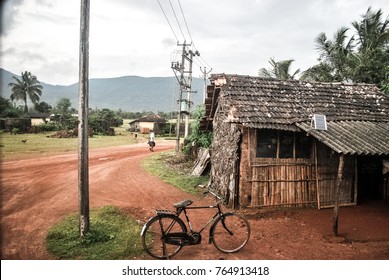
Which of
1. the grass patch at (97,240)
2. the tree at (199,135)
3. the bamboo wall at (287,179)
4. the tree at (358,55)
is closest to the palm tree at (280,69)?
the tree at (358,55)

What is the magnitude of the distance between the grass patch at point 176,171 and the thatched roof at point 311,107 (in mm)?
3214

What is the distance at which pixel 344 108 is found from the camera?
973cm

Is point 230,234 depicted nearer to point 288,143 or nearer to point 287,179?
point 287,179

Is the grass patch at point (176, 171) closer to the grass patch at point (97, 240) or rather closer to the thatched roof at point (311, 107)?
the thatched roof at point (311, 107)

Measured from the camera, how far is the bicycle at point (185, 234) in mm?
5250

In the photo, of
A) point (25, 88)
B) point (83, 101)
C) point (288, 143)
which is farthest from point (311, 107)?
point (25, 88)

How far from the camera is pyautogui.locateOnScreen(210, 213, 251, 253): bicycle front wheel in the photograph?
562 cm

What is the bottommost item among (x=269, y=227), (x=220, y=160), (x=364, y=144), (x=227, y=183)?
(x=269, y=227)

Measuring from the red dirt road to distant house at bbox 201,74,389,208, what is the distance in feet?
1.97

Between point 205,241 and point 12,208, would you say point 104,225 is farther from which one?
point 12,208

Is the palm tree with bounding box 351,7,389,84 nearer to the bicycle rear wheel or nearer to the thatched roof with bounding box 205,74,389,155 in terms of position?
the thatched roof with bounding box 205,74,389,155

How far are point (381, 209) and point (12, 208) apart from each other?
11.1 m

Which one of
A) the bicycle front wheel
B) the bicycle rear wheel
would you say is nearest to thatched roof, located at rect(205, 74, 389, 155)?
the bicycle front wheel
